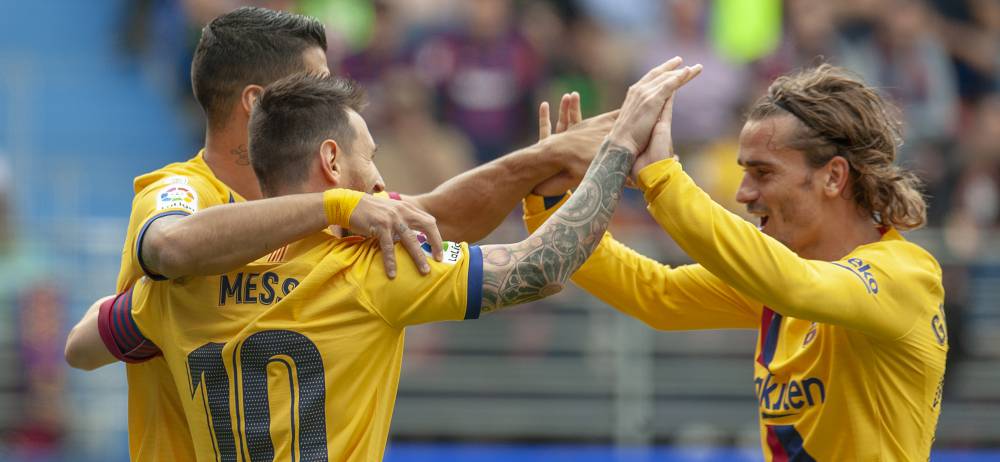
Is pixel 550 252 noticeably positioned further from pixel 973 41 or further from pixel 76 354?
pixel 973 41

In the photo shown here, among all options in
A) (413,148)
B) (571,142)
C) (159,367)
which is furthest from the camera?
(413,148)

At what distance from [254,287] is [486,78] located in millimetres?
7416

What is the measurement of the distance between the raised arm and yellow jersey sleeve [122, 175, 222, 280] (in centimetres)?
91

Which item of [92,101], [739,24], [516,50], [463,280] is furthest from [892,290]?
[92,101]

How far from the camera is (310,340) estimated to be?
357 centimetres

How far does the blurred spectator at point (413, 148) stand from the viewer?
1013cm

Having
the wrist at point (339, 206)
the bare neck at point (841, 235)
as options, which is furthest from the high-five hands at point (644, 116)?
the wrist at point (339, 206)

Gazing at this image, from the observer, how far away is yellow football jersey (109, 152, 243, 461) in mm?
3895

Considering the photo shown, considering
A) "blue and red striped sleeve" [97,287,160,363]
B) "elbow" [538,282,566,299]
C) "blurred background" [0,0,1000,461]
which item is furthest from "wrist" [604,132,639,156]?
"blurred background" [0,0,1000,461]

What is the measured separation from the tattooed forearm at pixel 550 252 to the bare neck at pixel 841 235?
883 millimetres

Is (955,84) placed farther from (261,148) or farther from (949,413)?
(261,148)

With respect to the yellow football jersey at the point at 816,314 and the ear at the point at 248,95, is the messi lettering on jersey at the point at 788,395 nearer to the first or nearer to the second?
the yellow football jersey at the point at 816,314

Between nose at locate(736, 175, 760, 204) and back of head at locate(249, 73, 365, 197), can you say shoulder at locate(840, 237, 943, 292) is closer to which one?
nose at locate(736, 175, 760, 204)

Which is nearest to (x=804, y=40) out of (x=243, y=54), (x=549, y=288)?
(x=243, y=54)
